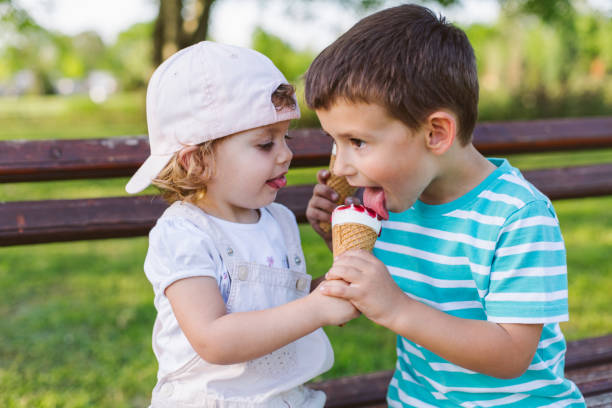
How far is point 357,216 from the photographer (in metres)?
1.62

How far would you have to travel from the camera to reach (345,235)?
5.34 feet

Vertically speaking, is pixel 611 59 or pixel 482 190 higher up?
pixel 482 190

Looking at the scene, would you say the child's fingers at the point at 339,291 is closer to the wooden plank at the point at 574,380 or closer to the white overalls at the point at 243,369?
the white overalls at the point at 243,369

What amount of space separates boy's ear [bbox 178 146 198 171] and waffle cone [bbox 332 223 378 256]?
484mm

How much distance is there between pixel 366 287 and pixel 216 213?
0.58m

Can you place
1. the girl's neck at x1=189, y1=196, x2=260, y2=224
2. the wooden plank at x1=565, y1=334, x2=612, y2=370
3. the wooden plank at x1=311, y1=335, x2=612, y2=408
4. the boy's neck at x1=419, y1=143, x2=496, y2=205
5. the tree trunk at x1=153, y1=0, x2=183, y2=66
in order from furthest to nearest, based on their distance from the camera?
the tree trunk at x1=153, y1=0, x2=183, y2=66
the wooden plank at x1=565, y1=334, x2=612, y2=370
the wooden plank at x1=311, y1=335, x2=612, y2=408
the girl's neck at x1=189, y1=196, x2=260, y2=224
the boy's neck at x1=419, y1=143, x2=496, y2=205

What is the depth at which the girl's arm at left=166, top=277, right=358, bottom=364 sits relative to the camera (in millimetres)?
1551

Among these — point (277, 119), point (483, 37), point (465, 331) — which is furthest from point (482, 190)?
point (483, 37)

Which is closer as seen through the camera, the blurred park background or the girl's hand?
the girl's hand

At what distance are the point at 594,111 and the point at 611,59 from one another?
1050 centimetres

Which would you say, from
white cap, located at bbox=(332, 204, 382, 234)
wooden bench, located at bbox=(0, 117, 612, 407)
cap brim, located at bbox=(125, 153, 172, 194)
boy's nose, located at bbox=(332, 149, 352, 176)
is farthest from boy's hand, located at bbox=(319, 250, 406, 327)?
wooden bench, located at bbox=(0, 117, 612, 407)

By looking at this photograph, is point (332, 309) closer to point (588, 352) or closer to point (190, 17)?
point (588, 352)

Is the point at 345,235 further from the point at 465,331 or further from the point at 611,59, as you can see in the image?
the point at 611,59

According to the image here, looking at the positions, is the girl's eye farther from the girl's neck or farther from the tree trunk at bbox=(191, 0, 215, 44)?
the tree trunk at bbox=(191, 0, 215, 44)
